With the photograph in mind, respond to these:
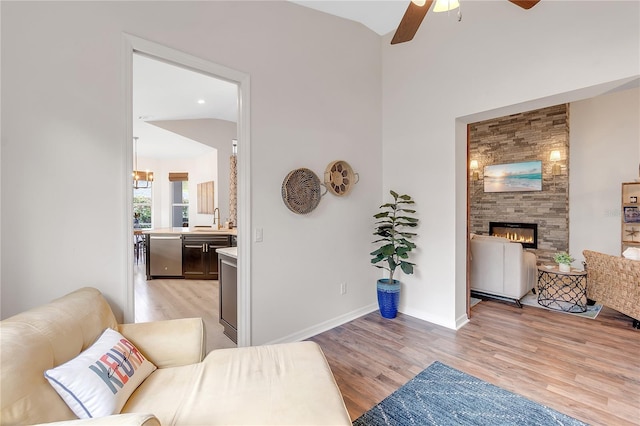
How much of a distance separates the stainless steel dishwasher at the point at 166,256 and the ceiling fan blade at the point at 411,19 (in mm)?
4804

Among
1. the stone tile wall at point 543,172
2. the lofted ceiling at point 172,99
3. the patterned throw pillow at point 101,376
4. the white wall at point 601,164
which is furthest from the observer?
the stone tile wall at point 543,172

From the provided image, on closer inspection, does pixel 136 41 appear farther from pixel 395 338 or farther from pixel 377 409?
pixel 395 338

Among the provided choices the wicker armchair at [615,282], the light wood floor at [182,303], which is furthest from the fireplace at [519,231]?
the light wood floor at [182,303]

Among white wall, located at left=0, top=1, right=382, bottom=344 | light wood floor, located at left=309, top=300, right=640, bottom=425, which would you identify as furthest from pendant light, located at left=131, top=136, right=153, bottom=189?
light wood floor, located at left=309, top=300, right=640, bottom=425

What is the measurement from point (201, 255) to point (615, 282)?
18.8 feet

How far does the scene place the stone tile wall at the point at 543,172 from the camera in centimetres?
557

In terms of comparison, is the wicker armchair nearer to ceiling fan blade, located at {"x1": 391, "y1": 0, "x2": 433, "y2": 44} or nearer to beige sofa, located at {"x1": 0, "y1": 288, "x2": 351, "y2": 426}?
ceiling fan blade, located at {"x1": 391, "y1": 0, "x2": 433, "y2": 44}

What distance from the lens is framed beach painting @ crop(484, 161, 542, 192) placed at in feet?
19.3

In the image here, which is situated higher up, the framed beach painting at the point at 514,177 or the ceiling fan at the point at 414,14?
the ceiling fan at the point at 414,14

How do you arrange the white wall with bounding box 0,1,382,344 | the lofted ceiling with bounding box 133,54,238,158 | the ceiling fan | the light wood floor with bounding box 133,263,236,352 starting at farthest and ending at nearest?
the lofted ceiling with bounding box 133,54,238,158 → the light wood floor with bounding box 133,263,236,352 → the ceiling fan → the white wall with bounding box 0,1,382,344

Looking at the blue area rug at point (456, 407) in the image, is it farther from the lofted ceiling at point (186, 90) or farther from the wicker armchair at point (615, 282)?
the lofted ceiling at point (186, 90)

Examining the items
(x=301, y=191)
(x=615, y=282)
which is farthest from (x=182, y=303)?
(x=615, y=282)

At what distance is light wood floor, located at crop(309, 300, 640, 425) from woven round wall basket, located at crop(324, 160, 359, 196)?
1503mm

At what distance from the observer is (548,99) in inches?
101
